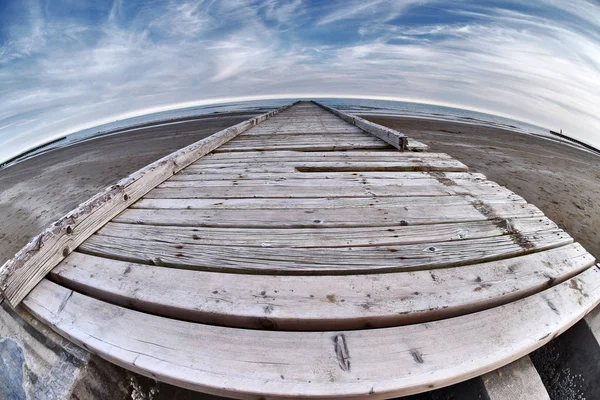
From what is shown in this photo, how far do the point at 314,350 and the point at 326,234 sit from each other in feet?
2.38

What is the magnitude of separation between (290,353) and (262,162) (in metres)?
2.47

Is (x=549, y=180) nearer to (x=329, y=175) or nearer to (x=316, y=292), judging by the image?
(x=329, y=175)

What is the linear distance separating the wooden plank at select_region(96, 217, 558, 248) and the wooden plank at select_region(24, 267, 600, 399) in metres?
0.49

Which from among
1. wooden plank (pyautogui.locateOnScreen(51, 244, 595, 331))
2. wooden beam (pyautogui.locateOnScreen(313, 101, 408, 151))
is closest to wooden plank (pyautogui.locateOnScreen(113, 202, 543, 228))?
wooden plank (pyautogui.locateOnScreen(51, 244, 595, 331))

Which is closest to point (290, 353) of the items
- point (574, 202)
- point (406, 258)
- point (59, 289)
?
point (406, 258)

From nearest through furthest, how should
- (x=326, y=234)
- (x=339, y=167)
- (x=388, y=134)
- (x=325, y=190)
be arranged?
(x=326, y=234), (x=325, y=190), (x=339, y=167), (x=388, y=134)

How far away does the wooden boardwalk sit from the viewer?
0.88 meters

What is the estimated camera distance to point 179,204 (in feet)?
6.61

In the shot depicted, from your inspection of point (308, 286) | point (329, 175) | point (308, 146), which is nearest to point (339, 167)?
point (329, 175)

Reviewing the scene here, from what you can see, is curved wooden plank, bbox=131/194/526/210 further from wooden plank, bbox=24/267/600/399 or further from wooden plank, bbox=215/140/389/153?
wooden plank, bbox=215/140/389/153

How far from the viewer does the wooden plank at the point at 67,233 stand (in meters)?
1.17

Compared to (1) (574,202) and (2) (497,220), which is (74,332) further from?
(1) (574,202)

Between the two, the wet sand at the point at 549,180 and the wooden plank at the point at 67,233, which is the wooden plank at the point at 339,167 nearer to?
the wooden plank at the point at 67,233

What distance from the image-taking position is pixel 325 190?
86.5 inches
